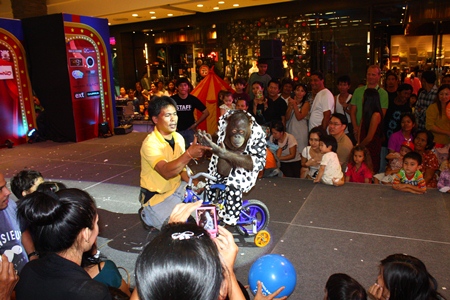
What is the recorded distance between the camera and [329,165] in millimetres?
5152

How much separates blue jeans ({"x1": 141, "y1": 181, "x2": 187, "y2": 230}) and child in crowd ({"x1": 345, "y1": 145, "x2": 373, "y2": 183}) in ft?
8.06

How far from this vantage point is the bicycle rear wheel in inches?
147

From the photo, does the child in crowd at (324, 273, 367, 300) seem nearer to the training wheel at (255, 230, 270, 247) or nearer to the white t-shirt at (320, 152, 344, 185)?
the training wheel at (255, 230, 270, 247)

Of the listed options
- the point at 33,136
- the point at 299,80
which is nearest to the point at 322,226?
the point at 33,136

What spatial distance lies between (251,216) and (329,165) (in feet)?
5.90

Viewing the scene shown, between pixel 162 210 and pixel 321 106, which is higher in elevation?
pixel 321 106

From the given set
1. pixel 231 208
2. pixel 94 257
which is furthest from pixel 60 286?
pixel 231 208

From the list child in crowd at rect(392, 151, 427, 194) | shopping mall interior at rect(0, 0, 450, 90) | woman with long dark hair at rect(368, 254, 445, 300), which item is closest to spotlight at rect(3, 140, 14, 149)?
shopping mall interior at rect(0, 0, 450, 90)

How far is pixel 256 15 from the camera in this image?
1312 centimetres

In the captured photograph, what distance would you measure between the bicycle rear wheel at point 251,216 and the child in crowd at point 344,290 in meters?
1.53

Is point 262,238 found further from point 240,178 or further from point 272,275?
point 272,275

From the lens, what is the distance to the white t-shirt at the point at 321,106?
5926 millimetres

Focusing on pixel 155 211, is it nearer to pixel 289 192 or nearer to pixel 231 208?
pixel 231 208

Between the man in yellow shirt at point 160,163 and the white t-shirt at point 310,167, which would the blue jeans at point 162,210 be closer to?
the man in yellow shirt at point 160,163
